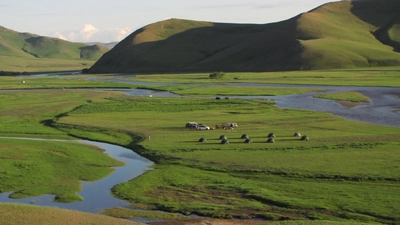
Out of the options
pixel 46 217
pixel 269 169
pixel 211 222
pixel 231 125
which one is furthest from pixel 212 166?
pixel 231 125

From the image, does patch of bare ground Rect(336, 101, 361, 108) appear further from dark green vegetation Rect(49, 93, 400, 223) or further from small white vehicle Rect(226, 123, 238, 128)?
small white vehicle Rect(226, 123, 238, 128)

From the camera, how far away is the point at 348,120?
79188 mm

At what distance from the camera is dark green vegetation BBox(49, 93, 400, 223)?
37.0 metres

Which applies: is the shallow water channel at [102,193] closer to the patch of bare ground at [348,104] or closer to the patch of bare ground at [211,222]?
the patch of bare ground at [211,222]

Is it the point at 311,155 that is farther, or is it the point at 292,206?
the point at 311,155

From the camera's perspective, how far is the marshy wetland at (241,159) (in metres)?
37.5

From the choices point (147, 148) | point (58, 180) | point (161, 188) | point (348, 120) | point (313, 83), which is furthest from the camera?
point (313, 83)

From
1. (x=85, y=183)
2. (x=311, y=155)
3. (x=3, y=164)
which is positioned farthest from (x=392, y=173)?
(x=3, y=164)

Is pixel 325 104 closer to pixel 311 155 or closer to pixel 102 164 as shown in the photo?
pixel 311 155

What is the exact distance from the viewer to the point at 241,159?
51750 millimetres

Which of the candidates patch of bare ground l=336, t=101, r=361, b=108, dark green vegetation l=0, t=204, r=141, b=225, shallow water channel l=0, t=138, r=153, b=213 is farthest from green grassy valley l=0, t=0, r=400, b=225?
patch of bare ground l=336, t=101, r=361, b=108

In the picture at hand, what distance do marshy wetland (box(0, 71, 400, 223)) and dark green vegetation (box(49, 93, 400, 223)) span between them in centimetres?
8

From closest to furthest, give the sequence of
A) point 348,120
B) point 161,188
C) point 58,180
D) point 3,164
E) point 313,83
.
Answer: point 161,188, point 58,180, point 3,164, point 348,120, point 313,83

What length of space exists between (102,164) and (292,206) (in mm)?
21582
